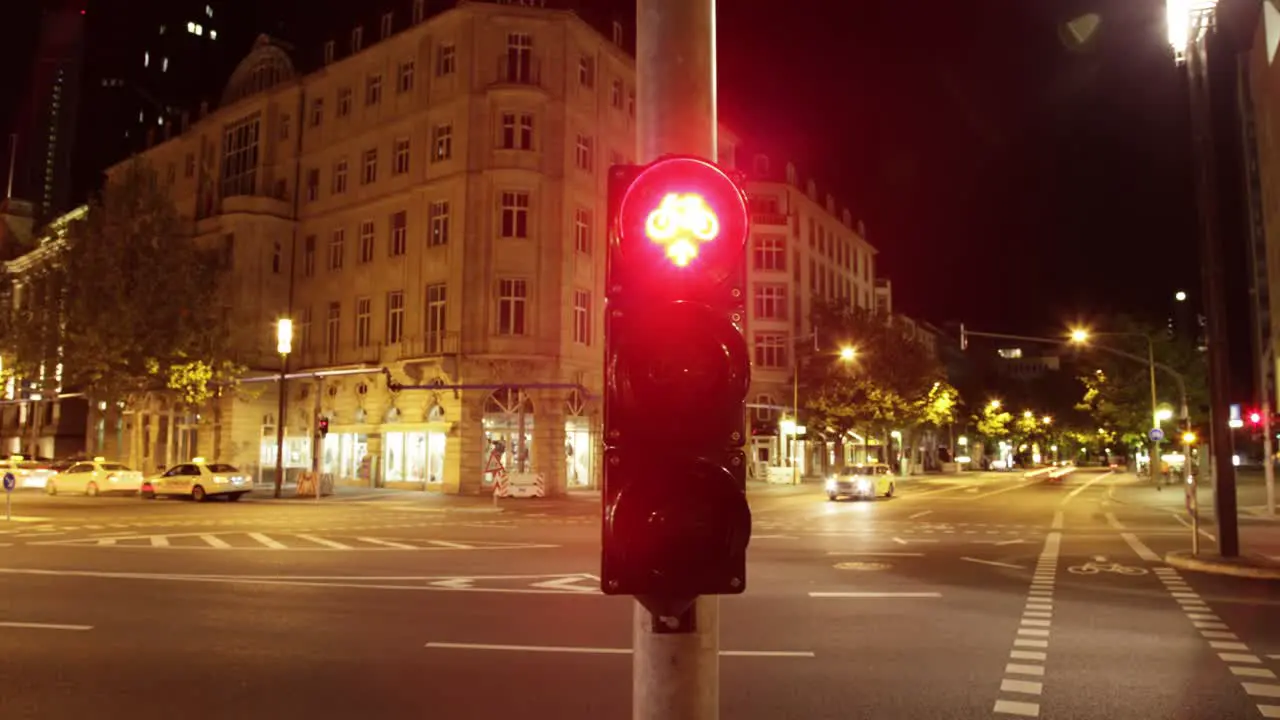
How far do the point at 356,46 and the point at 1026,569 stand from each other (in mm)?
42111

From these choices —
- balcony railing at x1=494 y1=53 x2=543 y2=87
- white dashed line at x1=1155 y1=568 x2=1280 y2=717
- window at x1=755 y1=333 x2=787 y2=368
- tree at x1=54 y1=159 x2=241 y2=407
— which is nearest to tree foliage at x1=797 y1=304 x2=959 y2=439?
window at x1=755 y1=333 x2=787 y2=368

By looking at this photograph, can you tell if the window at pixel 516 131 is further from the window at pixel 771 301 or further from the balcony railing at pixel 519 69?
the window at pixel 771 301

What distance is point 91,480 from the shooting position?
39938mm

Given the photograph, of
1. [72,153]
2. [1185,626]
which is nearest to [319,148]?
[1185,626]

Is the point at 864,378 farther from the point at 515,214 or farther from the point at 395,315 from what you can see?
the point at 395,315

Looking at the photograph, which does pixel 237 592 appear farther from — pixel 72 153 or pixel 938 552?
pixel 72 153

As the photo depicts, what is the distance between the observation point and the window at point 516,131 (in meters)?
40.7

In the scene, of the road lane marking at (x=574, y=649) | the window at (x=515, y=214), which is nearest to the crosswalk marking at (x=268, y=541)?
the road lane marking at (x=574, y=649)

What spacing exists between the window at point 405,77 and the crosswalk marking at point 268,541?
28.6m

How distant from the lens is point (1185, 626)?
32.9 feet

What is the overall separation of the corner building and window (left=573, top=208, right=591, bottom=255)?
4.1 inches

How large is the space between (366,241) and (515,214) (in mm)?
9608

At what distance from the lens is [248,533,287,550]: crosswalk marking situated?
1794 centimetres

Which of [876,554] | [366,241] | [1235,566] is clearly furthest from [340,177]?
[1235,566]
